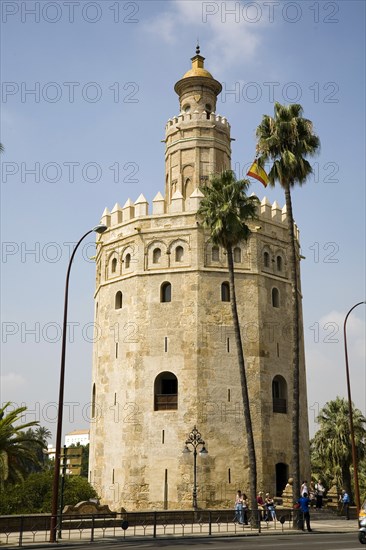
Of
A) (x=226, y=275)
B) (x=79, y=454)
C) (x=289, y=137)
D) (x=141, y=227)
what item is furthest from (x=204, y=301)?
(x=79, y=454)

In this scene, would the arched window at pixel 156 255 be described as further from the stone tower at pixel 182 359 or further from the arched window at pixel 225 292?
the arched window at pixel 225 292

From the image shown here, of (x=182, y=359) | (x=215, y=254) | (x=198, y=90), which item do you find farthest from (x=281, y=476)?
(x=198, y=90)

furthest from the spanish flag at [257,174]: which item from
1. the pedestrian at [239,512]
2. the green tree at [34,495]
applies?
the green tree at [34,495]

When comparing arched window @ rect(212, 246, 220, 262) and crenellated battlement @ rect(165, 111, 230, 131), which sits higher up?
crenellated battlement @ rect(165, 111, 230, 131)

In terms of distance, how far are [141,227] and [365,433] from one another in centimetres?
2025

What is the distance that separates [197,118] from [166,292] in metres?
12.6

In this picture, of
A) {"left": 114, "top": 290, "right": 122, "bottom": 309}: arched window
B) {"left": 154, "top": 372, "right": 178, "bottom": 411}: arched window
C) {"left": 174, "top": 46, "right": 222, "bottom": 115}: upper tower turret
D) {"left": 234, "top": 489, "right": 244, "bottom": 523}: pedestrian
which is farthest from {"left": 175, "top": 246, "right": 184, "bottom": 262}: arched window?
{"left": 234, "top": 489, "right": 244, "bottom": 523}: pedestrian

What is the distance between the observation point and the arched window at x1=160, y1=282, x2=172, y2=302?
3703 centimetres

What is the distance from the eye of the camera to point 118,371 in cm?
3716

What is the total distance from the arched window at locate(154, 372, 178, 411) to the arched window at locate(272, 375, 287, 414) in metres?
6.04

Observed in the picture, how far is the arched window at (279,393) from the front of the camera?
37.2m

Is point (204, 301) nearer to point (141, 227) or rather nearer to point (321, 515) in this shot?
point (141, 227)

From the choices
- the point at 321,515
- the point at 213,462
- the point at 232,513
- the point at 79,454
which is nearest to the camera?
the point at 79,454

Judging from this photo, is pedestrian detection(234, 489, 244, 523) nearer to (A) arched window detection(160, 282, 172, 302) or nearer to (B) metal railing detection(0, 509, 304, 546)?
(B) metal railing detection(0, 509, 304, 546)
